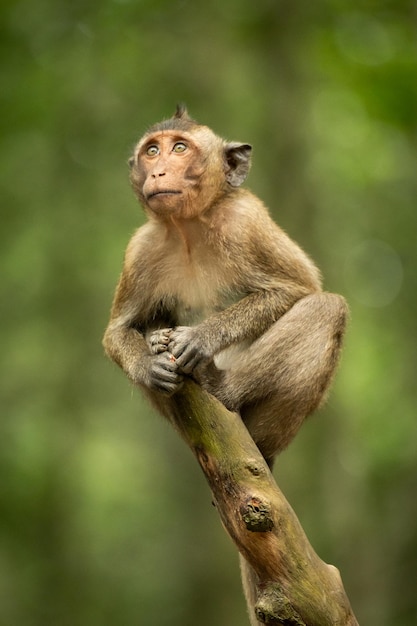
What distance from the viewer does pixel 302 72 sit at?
12688 millimetres

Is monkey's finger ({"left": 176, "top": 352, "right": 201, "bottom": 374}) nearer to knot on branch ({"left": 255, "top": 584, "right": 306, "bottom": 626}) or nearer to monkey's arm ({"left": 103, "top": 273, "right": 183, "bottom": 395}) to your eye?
monkey's arm ({"left": 103, "top": 273, "right": 183, "bottom": 395})

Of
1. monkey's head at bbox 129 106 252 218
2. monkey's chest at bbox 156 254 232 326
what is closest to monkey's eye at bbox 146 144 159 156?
monkey's head at bbox 129 106 252 218

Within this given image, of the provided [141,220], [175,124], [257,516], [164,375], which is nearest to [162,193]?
[175,124]

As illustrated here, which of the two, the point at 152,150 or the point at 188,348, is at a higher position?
the point at 152,150

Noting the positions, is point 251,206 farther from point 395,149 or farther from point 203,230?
point 395,149

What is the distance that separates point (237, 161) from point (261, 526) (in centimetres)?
285

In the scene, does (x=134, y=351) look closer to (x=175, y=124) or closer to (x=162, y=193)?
(x=162, y=193)

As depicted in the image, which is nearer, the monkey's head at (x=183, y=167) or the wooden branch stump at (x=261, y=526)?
the wooden branch stump at (x=261, y=526)

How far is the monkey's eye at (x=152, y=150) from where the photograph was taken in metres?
6.35

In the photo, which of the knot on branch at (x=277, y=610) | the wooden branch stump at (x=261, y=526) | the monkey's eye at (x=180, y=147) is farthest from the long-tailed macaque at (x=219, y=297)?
the knot on branch at (x=277, y=610)

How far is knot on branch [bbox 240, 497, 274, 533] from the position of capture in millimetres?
4957

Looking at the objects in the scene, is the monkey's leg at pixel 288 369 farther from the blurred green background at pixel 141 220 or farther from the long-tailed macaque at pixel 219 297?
the blurred green background at pixel 141 220

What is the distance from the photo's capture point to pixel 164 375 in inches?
215

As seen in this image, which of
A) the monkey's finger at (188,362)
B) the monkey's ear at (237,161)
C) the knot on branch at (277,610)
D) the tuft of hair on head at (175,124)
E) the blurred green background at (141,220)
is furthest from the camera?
the blurred green background at (141,220)
